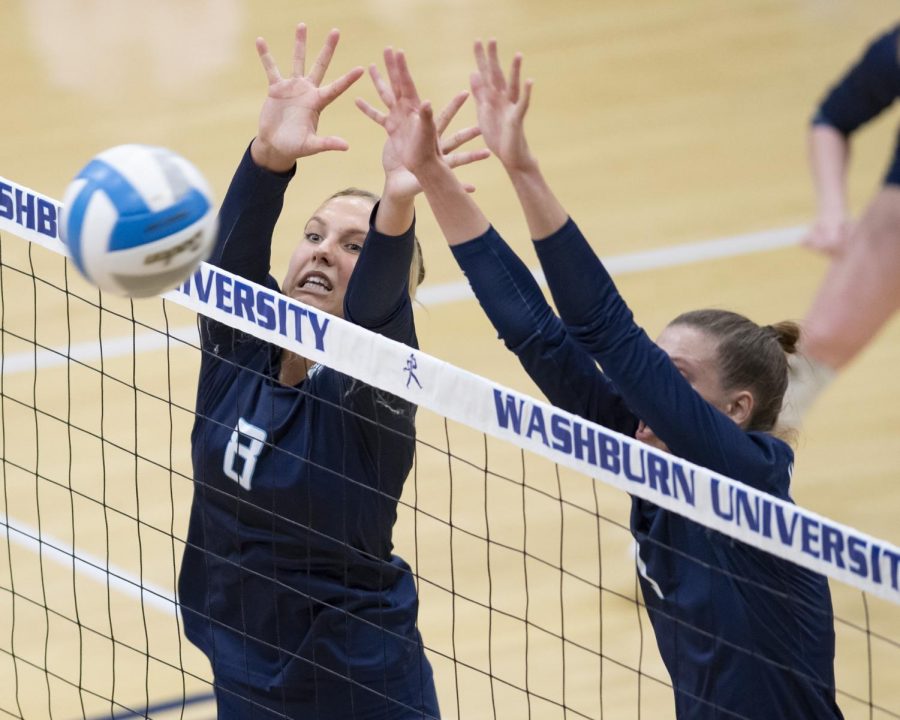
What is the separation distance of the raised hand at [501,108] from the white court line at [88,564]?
2.90 meters

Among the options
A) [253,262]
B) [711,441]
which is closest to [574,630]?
[253,262]

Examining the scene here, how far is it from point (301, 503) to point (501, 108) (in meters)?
1.00

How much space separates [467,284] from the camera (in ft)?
24.7

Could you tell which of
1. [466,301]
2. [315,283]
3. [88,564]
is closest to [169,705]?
[88,564]

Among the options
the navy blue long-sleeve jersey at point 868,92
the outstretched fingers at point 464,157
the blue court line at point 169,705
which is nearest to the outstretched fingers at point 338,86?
the outstretched fingers at point 464,157

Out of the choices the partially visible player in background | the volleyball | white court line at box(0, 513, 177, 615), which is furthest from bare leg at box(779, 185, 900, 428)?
white court line at box(0, 513, 177, 615)

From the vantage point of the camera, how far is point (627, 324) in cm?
297

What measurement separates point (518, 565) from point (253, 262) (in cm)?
231

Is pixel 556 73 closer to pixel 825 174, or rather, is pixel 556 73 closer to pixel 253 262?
pixel 825 174

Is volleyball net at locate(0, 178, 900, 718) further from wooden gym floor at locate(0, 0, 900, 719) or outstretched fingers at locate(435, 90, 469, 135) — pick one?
outstretched fingers at locate(435, 90, 469, 135)

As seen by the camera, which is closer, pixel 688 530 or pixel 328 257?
pixel 688 530

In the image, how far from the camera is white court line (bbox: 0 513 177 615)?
5.60 metres

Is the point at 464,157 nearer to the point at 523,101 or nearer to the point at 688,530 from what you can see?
the point at 523,101

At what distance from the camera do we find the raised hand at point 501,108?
307cm
